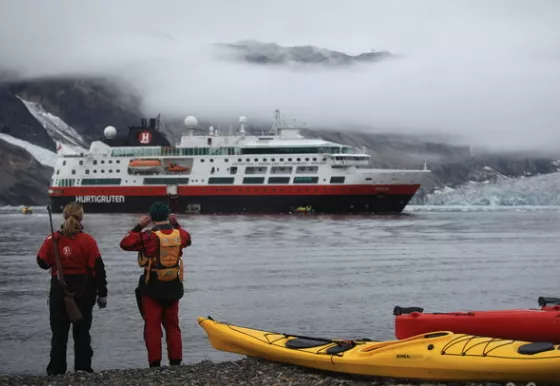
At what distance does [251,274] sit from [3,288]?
201 inches

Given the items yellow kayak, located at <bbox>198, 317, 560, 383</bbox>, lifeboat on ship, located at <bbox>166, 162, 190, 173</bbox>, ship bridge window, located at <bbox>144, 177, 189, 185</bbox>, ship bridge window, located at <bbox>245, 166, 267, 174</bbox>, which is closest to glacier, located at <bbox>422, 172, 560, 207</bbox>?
ship bridge window, located at <bbox>245, 166, 267, 174</bbox>

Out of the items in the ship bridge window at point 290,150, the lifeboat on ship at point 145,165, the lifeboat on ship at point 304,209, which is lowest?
the lifeboat on ship at point 304,209

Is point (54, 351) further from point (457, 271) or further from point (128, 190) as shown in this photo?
point (128, 190)

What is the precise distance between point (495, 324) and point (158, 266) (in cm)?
311

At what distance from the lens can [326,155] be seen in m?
57.1

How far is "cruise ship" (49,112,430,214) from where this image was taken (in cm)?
5634

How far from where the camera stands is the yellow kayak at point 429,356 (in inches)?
233

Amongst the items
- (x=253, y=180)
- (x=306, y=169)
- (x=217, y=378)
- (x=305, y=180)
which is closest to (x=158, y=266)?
(x=217, y=378)

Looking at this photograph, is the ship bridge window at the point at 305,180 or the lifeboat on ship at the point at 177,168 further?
the lifeboat on ship at the point at 177,168

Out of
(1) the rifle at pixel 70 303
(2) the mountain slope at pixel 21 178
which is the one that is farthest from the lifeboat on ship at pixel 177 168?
(2) the mountain slope at pixel 21 178

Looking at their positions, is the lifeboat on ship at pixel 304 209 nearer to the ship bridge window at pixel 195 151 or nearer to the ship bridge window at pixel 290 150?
the ship bridge window at pixel 290 150

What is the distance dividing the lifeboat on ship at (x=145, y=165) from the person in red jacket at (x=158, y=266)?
179 feet

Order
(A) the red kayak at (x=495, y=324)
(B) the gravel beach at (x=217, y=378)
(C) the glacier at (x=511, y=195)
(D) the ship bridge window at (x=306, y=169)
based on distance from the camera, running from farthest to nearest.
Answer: (C) the glacier at (x=511, y=195) → (D) the ship bridge window at (x=306, y=169) → (A) the red kayak at (x=495, y=324) → (B) the gravel beach at (x=217, y=378)

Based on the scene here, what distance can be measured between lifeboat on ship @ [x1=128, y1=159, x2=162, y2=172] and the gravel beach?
54495mm
